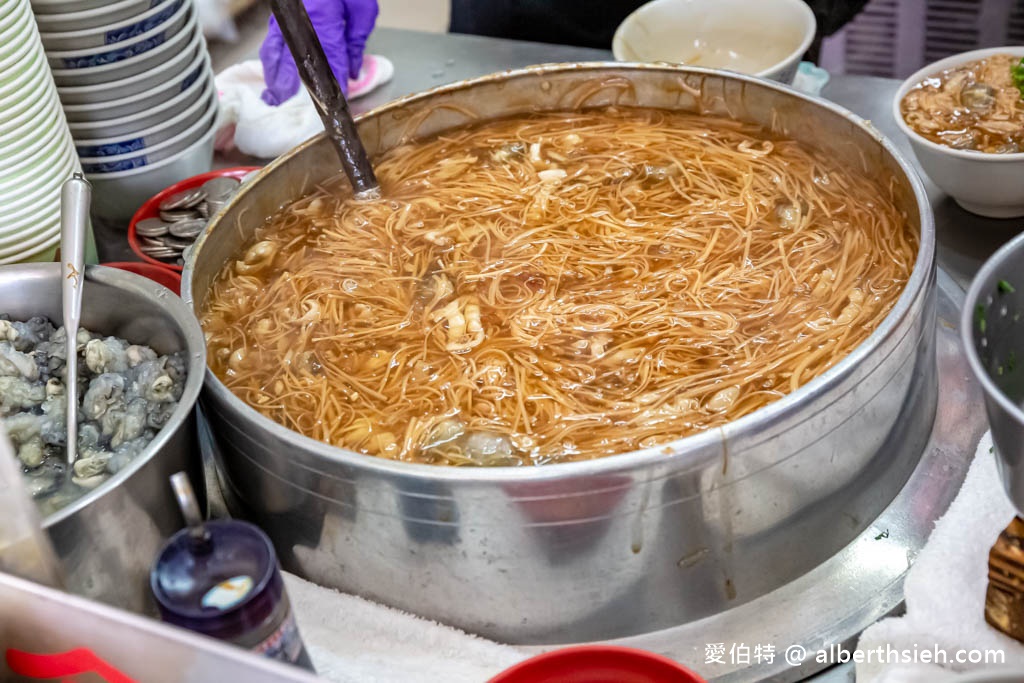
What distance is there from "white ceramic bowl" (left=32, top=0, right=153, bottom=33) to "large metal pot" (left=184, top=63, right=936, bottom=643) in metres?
0.93

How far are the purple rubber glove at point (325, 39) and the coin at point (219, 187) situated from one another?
0.49m

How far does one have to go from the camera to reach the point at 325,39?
3.14 m

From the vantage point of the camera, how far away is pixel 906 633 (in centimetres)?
160

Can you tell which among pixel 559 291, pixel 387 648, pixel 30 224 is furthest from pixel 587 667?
pixel 30 224

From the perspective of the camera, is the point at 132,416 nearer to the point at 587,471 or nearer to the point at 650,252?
the point at 587,471

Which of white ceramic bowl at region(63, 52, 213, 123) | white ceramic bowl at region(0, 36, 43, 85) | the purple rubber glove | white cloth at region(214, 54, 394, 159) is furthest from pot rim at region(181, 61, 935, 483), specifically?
the purple rubber glove

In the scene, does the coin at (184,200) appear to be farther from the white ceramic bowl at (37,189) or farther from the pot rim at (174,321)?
the pot rim at (174,321)

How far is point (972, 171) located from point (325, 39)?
6.09 feet

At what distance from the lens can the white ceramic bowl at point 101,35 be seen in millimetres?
2559

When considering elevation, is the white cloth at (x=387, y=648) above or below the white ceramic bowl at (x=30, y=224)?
below

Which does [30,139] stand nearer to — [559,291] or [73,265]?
[73,265]

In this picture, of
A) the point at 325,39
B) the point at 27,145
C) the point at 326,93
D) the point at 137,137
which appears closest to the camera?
the point at 27,145

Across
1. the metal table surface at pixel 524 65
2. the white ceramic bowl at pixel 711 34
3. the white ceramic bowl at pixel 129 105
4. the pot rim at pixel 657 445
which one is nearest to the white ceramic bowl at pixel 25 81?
the white ceramic bowl at pixel 129 105

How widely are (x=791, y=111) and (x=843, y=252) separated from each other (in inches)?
19.1
